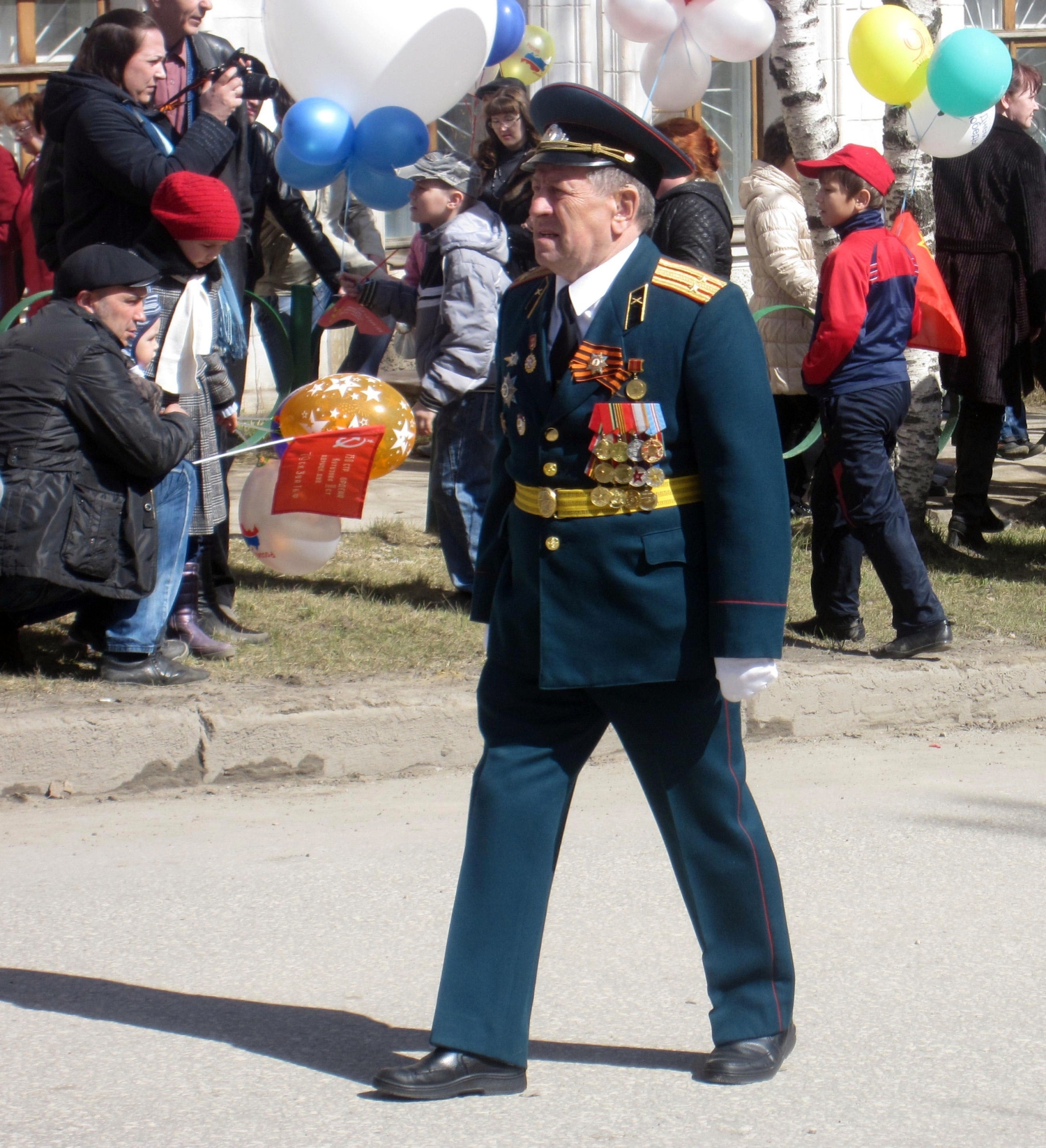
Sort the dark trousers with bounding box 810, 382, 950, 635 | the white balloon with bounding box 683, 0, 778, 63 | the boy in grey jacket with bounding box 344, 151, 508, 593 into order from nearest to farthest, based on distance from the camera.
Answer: the dark trousers with bounding box 810, 382, 950, 635 → the boy in grey jacket with bounding box 344, 151, 508, 593 → the white balloon with bounding box 683, 0, 778, 63

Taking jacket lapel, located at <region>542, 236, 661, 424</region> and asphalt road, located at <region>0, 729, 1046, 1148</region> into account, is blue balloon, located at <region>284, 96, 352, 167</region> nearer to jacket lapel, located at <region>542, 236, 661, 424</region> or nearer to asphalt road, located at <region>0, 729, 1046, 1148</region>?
asphalt road, located at <region>0, 729, 1046, 1148</region>

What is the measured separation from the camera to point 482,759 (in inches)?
117

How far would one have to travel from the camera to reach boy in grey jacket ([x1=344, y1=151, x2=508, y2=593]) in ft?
19.4

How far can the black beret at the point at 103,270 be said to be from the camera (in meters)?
4.96

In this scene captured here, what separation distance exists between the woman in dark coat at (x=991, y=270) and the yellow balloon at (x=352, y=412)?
3.25 meters

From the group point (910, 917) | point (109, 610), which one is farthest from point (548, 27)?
point (910, 917)

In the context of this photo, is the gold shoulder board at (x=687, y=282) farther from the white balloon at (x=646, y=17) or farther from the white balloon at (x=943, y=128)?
the white balloon at (x=943, y=128)

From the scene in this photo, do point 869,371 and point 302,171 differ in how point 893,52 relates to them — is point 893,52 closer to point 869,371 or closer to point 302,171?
point 869,371

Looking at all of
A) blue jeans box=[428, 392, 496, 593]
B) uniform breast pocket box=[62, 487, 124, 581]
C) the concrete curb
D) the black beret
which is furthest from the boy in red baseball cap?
uniform breast pocket box=[62, 487, 124, 581]

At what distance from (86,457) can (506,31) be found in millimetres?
2936

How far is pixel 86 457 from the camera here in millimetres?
4992

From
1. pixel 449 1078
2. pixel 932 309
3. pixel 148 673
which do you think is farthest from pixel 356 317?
pixel 449 1078

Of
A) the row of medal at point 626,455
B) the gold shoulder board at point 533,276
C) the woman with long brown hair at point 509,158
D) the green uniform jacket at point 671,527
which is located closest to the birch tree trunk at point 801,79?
the woman with long brown hair at point 509,158

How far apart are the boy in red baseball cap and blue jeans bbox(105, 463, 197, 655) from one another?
7.17 ft
